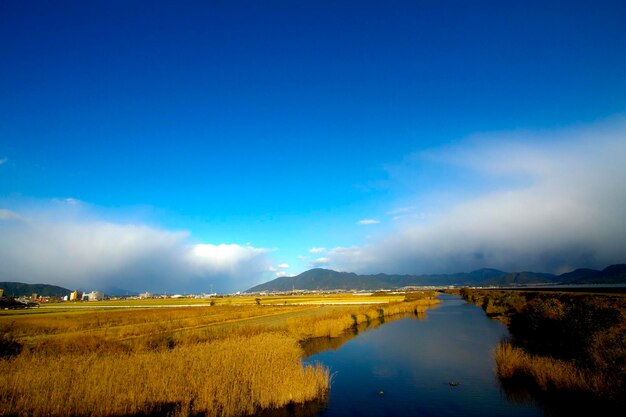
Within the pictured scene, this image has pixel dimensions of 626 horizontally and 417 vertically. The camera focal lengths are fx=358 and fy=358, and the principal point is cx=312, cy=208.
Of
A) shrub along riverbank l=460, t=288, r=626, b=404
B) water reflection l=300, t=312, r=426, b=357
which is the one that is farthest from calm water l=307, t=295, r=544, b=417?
shrub along riverbank l=460, t=288, r=626, b=404

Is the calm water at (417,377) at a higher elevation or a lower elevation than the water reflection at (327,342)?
higher

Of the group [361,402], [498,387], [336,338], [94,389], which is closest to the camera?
[94,389]

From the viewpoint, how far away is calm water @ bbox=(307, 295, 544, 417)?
16203mm

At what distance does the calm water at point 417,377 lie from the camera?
1620cm

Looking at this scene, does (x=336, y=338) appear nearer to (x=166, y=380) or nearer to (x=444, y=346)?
(x=444, y=346)

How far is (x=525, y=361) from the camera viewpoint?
2005 centimetres

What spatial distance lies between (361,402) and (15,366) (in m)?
15.8

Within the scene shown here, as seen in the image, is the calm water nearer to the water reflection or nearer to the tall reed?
the water reflection

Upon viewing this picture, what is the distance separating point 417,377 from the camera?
21578mm

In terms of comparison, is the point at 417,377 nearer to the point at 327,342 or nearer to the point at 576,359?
the point at 576,359

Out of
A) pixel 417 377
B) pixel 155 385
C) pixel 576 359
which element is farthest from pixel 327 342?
pixel 155 385

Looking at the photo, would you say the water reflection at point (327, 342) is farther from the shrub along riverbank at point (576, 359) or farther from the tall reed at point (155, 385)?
the shrub along riverbank at point (576, 359)

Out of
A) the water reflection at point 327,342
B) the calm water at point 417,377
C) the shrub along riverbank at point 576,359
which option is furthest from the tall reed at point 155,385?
the water reflection at point 327,342

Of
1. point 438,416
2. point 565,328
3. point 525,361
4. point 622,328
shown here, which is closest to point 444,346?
point 565,328
